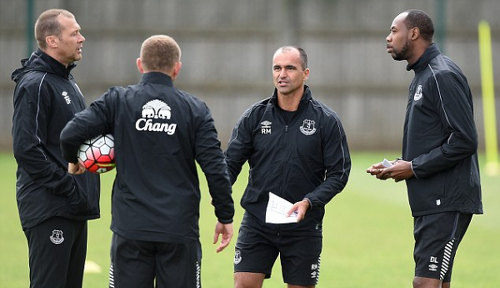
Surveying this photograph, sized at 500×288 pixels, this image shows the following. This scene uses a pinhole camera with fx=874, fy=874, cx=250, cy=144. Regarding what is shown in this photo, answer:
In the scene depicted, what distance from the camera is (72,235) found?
6203mm

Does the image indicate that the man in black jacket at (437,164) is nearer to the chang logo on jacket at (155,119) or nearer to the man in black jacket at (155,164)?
the man in black jacket at (155,164)

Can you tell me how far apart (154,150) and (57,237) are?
3.91ft

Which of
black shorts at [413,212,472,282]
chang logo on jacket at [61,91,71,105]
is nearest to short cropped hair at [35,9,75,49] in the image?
chang logo on jacket at [61,91,71,105]

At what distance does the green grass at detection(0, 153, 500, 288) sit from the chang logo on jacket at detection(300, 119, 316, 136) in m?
3.09

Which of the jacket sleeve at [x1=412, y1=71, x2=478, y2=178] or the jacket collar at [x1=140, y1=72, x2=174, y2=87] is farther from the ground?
the jacket collar at [x1=140, y1=72, x2=174, y2=87]

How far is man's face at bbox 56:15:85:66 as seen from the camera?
249 inches

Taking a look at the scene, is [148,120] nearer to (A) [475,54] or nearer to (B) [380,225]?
(B) [380,225]

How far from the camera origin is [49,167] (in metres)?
5.96

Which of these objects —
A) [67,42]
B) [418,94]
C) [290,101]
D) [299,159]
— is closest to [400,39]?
[418,94]

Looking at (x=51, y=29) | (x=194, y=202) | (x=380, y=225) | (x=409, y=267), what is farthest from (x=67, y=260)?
(x=380, y=225)

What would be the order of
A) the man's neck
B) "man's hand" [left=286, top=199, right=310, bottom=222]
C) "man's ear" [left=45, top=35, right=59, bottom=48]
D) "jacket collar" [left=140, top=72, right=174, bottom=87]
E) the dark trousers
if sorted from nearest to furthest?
"jacket collar" [left=140, top=72, right=174, bottom=87] < the dark trousers < "man's hand" [left=286, top=199, right=310, bottom=222] < "man's ear" [left=45, top=35, right=59, bottom=48] < the man's neck

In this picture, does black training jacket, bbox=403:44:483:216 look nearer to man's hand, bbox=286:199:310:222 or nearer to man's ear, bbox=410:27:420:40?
man's ear, bbox=410:27:420:40

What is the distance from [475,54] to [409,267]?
16570mm

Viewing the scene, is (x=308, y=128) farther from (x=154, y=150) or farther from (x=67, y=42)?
(x=67, y=42)
